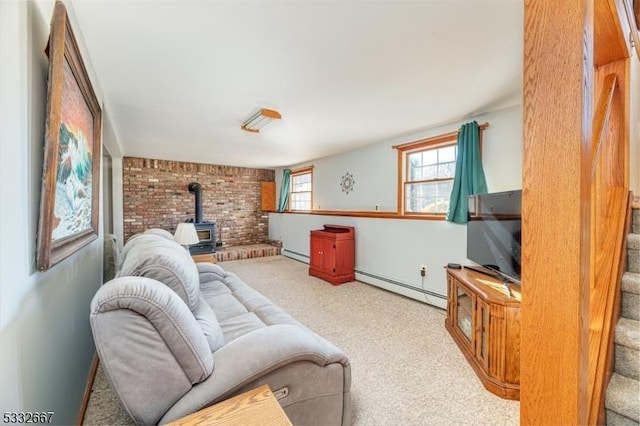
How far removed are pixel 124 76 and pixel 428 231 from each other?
11.2 ft

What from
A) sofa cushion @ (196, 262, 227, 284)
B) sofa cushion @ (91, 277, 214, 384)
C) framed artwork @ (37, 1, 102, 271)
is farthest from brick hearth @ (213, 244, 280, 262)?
sofa cushion @ (91, 277, 214, 384)

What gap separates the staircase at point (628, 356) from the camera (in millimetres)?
1067

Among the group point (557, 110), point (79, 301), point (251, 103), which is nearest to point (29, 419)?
point (79, 301)

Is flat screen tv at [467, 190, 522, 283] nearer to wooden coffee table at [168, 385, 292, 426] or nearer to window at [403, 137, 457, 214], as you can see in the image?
window at [403, 137, 457, 214]

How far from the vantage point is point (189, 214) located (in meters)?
6.00

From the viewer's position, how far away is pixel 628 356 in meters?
1.19

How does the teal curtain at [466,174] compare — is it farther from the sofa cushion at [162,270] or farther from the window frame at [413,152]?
the sofa cushion at [162,270]

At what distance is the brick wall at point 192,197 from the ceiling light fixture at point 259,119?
11.3 ft

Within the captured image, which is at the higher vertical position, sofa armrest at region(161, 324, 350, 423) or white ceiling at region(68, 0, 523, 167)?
white ceiling at region(68, 0, 523, 167)

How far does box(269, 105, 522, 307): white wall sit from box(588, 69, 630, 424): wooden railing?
84 cm

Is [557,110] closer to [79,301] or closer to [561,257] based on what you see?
[561,257]

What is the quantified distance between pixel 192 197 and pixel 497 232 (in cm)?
593

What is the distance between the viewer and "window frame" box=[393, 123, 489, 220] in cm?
317

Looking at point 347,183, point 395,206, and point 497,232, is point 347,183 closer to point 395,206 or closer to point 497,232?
point 395,206
